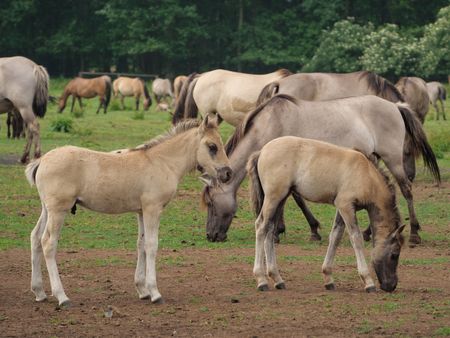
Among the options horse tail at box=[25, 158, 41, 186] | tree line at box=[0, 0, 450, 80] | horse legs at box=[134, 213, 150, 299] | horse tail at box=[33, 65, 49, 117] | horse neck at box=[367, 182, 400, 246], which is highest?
horse tail at box=[25, 158, 41, 186]

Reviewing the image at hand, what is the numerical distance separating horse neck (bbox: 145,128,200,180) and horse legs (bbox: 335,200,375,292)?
57.7 inches

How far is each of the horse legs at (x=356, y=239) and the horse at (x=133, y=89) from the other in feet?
106

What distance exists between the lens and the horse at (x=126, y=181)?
930 centimetres

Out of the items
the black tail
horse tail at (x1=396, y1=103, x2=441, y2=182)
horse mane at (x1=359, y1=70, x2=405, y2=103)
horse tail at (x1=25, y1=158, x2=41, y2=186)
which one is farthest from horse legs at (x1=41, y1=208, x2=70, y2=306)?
the black tail

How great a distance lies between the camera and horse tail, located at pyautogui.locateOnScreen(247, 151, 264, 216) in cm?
1055

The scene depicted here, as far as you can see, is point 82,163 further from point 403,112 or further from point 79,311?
point 403,112

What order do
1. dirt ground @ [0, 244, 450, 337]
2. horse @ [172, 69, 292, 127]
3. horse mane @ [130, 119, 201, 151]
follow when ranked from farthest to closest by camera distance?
horse @ [172, 69, 292, 127]
horse mane @ [130, 119, 201, 151]
dirt ground @ [0, 244, 450, 337]

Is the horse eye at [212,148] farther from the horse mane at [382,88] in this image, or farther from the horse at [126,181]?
the horse mane at [382,88]

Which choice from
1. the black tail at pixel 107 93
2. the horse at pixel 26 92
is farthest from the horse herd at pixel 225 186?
the black tail at pixel 107 93

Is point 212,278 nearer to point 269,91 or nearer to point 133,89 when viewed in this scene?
point 269,91

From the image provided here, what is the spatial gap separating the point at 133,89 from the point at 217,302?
3506cm

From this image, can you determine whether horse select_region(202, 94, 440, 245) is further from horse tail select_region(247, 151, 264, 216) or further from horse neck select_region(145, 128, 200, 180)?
horse neck select_region(145, 128, 200, 180)

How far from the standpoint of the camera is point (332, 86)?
1617cm

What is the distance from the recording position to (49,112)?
3784cm
